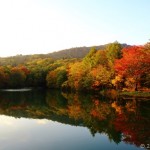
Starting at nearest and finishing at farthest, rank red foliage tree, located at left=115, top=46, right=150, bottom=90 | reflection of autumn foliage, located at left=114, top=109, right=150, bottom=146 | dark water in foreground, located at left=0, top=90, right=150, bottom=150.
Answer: dark water in foreground, located at left=0, top=90, right=150, bottom=150 < reflection of autumn foliage, located at left=114, top=109, right=150, bottom=146 < red foliage tree, located at left=115, top=46, right=150, bottom=90

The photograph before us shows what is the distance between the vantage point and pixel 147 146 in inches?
891

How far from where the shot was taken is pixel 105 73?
7412 cm

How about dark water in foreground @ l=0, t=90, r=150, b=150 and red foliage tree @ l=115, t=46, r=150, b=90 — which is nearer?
dark water in foreground @ l=0, t=90, r=150, b=150

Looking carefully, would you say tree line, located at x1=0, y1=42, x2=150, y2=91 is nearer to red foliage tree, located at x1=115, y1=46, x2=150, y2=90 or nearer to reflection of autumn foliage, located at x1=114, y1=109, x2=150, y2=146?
red foliage tree, located at x1=115, y1=46, x2=150, y2=90

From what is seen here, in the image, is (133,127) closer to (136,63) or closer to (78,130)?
(78,130)

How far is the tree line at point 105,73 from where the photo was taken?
62.7 metres

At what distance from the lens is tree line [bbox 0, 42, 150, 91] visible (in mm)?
62688

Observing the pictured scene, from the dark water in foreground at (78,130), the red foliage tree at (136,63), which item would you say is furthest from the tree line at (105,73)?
the dark water in foreground at (78,130)

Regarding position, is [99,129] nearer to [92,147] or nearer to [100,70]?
[92,147]

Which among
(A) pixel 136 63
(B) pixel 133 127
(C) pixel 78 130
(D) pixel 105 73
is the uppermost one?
(A) pixel 136 63

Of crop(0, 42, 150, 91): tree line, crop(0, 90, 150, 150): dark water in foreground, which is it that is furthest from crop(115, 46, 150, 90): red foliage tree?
crop(0, 90, 150, 150): dark water in foreground

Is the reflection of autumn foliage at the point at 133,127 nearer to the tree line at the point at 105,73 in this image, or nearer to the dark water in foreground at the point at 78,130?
the dark water in foreground at the point at 78,130

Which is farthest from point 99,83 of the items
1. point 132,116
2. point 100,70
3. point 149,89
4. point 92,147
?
point 92,147

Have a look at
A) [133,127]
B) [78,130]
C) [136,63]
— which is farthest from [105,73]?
[78,130]
